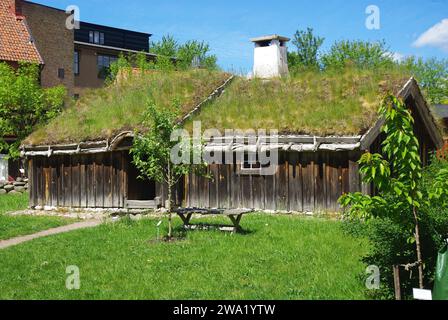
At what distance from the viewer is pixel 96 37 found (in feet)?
183

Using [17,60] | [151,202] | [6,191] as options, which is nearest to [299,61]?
[17,60]

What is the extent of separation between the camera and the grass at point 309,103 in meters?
16.4

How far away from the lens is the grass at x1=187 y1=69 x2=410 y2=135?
53.9 ft

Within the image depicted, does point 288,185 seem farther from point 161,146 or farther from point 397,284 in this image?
point 397,284

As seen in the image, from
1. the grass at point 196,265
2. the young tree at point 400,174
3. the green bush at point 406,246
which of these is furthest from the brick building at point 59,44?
the young tree at point 400,174

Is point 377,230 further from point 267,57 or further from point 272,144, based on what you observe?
point 267,57

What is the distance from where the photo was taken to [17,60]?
115 feet

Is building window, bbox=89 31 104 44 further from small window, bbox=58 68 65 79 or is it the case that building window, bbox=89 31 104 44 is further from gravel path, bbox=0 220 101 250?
gravel path, bbox=0 220 101 250

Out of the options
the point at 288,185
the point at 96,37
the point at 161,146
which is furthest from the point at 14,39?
the point at 161,146

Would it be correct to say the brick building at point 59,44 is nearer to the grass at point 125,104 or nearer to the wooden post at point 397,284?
the grass at point 125,104

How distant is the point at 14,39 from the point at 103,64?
1590cm

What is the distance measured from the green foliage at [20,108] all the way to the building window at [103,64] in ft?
69.1

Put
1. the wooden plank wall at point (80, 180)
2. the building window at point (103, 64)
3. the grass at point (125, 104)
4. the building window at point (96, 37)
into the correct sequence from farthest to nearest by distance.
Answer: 1. the building window at point (96, 37)
2. the building window at point (103, 64)
3. the grass at point (125, 104)
4. the wooden plank wall at point (80, 180)

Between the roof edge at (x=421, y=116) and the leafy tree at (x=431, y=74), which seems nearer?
the roof edge at (x=421, y=116)
